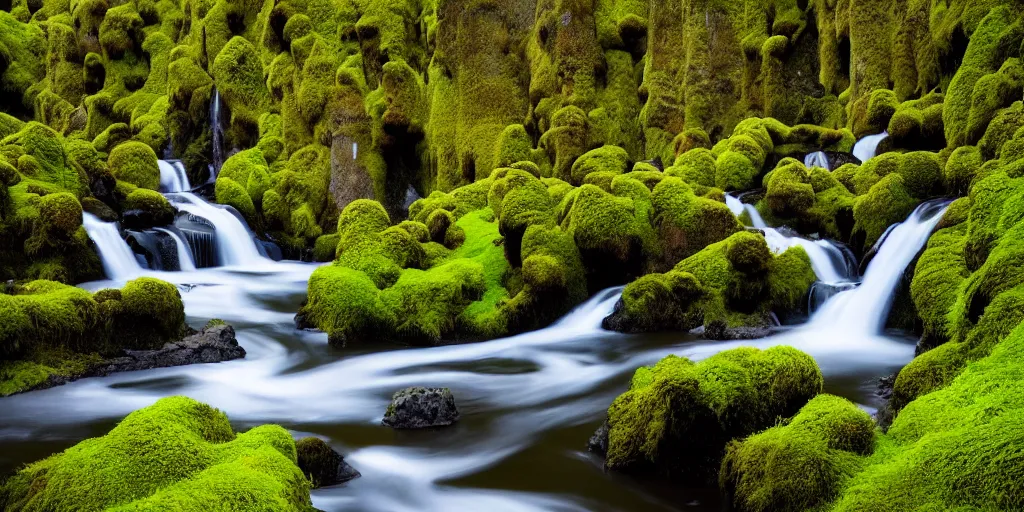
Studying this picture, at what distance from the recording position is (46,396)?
928 centimetres

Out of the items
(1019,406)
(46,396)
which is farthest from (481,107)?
(1019,406)

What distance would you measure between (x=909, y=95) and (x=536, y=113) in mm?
9342

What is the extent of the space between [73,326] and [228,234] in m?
12.6

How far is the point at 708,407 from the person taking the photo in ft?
20.0

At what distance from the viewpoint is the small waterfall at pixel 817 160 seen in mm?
17355

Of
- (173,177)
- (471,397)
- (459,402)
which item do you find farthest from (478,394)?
(173,177)

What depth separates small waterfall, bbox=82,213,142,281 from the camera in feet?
57.5

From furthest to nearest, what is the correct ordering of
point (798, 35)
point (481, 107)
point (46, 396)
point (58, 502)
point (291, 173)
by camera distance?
point (291, 173) < point (481, 107) < point (798, 35) < point (46, 396) < point (58, 502)

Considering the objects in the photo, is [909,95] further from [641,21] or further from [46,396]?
[46,396]

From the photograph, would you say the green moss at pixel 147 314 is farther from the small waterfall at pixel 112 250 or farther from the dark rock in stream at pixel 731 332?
the dark rock in stream at pixel 731 332

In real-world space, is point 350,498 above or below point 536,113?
below

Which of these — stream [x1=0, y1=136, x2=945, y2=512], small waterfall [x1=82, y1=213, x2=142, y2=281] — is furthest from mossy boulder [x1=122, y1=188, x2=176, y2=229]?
stream [x1=0, y1=136, x2=945, y2=512]

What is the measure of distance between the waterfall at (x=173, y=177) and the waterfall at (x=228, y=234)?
13.9 feet

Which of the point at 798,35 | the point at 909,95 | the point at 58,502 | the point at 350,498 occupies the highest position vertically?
the point at 798,35
